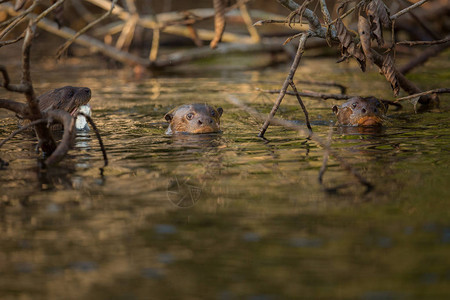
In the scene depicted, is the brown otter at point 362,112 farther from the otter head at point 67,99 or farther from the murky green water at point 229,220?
the otter head at point 67,99

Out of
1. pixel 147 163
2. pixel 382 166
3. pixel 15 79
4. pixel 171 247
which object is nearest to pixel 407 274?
pixel 171 247

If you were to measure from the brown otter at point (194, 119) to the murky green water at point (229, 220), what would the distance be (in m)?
0.27

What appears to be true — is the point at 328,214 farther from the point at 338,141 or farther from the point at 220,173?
the point at 338,141

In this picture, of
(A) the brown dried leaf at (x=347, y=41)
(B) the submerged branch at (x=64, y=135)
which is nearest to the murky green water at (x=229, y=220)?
(B) the submerged branch at (x=64, y=135)

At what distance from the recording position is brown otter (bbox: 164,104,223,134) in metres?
7.93

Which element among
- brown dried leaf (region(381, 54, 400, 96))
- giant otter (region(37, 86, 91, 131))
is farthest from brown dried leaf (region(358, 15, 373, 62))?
giant otter (region(37, 86, 91, 131))

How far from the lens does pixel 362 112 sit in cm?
795

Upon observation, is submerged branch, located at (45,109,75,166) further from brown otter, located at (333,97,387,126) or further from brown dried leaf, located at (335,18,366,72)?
brown otter, located at (333,97,387,126)

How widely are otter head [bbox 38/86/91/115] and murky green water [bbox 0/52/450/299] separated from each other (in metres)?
1.11

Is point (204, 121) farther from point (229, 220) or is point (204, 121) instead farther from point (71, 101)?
point (229, 220)

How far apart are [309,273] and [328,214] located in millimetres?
914

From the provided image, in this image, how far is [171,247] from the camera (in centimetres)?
408

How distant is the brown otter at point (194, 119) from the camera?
7934 millimetres

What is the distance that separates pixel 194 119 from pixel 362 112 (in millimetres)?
1815
